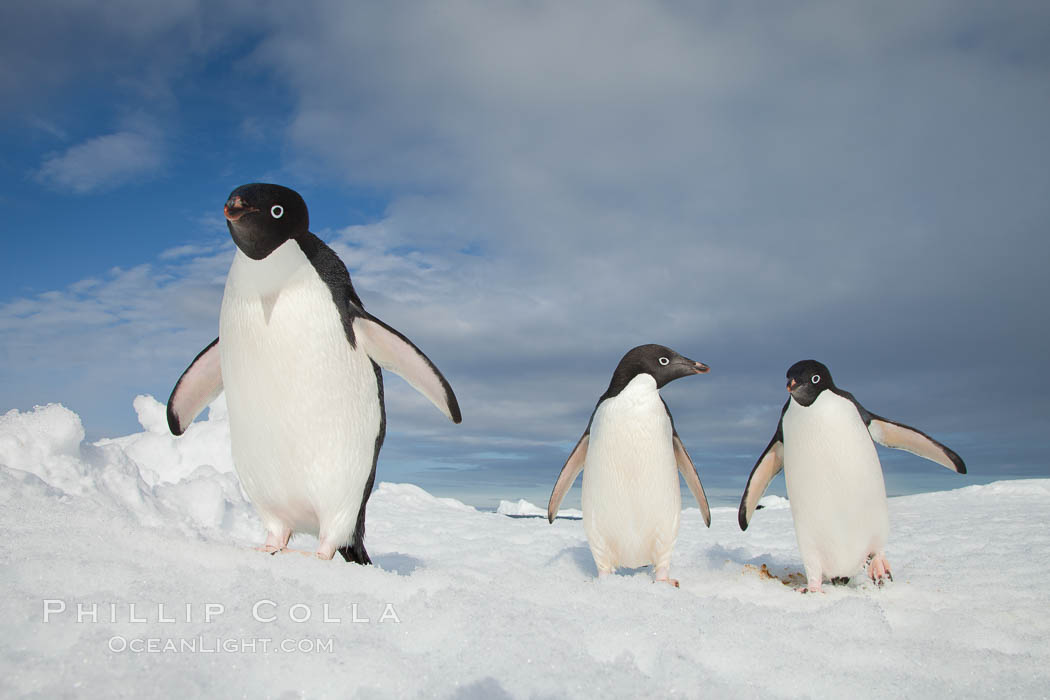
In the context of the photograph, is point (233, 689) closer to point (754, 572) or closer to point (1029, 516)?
point (754, 572)

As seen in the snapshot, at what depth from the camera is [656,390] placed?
4.15 metres

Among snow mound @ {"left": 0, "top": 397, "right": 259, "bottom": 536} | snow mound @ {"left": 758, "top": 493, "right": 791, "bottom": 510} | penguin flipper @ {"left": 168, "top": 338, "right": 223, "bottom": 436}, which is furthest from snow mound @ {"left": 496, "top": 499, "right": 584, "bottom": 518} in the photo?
penguin flipper @ {"left": 168, "top": 338, "right": 223, "bottom": 436}

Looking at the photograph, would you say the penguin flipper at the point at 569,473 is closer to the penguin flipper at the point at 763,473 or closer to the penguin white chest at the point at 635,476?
the penguin white chest at the point at 635,476

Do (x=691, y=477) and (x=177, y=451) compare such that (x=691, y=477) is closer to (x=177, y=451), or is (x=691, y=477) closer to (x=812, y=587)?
(x=812, y=587)

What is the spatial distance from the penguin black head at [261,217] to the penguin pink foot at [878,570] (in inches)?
158

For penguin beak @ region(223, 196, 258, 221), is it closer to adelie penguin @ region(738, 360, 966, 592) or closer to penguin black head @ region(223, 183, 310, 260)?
penguin black head @ region(223, 183, 310, 260)

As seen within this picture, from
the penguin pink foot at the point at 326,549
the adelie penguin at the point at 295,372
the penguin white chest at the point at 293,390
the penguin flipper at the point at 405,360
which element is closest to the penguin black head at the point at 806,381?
the penguin flipper at the point at 405,360

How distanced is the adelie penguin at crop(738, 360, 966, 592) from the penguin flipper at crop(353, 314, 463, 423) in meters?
2.21

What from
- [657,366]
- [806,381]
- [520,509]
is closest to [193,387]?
[657,366]

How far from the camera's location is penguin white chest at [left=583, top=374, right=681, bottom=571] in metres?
4.00

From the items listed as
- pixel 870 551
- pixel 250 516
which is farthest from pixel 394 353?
pixel 250 516

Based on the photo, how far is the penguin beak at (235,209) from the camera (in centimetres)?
308

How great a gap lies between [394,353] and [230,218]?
1.06 metres

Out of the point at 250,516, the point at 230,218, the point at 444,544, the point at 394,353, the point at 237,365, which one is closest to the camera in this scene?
the point at 230,218
